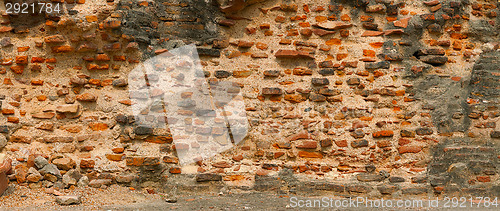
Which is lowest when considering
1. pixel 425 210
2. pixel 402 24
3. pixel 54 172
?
pixel 54 172

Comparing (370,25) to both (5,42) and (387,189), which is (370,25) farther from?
(5,42)

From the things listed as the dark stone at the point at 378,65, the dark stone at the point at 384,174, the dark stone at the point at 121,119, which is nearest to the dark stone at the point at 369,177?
the dark stone at the point at 384,174

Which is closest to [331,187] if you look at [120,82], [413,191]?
[413,191]

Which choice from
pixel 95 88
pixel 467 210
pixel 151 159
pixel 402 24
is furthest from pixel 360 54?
pixel 95 88

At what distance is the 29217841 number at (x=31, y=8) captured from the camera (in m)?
4.00

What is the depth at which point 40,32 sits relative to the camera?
4043 millimetres

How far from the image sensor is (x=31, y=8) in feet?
13.2

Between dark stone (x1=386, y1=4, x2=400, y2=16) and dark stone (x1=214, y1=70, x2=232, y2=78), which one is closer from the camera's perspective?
dark stone (x1=214, y1=70, x2=232, y2=78)

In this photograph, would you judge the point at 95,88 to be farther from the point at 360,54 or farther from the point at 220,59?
the point at 360,54

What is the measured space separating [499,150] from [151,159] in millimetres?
3267

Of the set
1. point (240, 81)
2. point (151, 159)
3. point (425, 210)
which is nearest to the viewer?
point (425, 210)

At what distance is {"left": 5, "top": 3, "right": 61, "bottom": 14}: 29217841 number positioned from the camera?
4.00m

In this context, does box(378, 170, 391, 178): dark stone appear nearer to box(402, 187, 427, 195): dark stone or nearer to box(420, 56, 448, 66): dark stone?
box(402, 187, 427, 195): dark stone

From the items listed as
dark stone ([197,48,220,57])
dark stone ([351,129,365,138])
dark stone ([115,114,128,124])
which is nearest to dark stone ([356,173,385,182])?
dark stone ([351,129,365,138])
